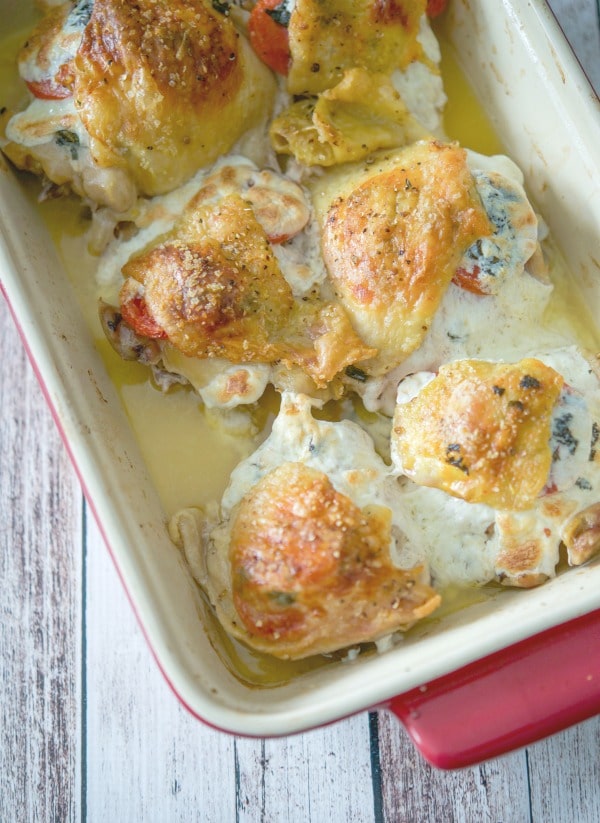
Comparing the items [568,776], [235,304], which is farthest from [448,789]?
[235,304]

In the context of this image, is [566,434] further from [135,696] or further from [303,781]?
[135,696]

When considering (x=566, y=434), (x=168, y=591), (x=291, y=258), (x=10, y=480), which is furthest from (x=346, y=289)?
(x=10, y=480)

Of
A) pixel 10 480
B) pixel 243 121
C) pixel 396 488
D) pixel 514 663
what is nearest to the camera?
pixel 514 663

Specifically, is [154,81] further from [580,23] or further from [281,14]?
[580,23]

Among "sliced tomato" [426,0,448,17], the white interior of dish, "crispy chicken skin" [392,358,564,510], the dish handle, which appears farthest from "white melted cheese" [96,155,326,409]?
the dish handle

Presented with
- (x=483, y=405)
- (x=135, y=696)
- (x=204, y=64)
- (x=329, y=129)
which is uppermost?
(x=204, y=64)

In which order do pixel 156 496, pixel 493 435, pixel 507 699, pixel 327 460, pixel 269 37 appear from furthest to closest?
pixel 269 37 → pixel 156 496 → pixel 327 460 → pixel 493 435 → pixel 507 699

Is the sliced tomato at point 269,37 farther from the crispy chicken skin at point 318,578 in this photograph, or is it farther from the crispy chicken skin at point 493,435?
the crispy chicken skin at point 318,578
